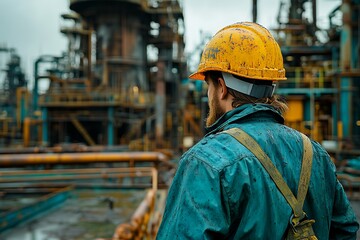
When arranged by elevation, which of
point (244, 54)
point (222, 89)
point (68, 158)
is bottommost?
point (68, 158)

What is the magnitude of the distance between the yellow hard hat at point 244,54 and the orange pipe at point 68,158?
10.1ft

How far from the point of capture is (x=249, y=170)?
5.10 ft

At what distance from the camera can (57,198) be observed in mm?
6520

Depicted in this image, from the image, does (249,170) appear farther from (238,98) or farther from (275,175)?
(238,98)

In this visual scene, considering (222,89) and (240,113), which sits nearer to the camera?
(240,113)

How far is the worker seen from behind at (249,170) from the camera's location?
1509mm

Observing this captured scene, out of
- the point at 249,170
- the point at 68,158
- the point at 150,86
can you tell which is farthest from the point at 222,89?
the point at 150,86

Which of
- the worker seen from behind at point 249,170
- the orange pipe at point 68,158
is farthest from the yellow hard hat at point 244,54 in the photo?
the orange pipe at point 68,158

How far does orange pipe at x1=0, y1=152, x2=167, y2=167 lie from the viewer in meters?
4.28

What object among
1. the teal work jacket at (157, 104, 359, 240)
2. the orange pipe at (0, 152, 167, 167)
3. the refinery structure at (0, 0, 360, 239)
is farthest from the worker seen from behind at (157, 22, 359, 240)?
the refinery structure at (0, 0, 360, 239)

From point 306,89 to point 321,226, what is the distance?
2199 centimetres

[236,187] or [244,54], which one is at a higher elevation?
[244,54]

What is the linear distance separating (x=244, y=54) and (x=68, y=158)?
3.36 metres

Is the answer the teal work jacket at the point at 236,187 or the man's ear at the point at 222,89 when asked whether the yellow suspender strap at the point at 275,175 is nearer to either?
the teal work jacket at the point at 236,187
